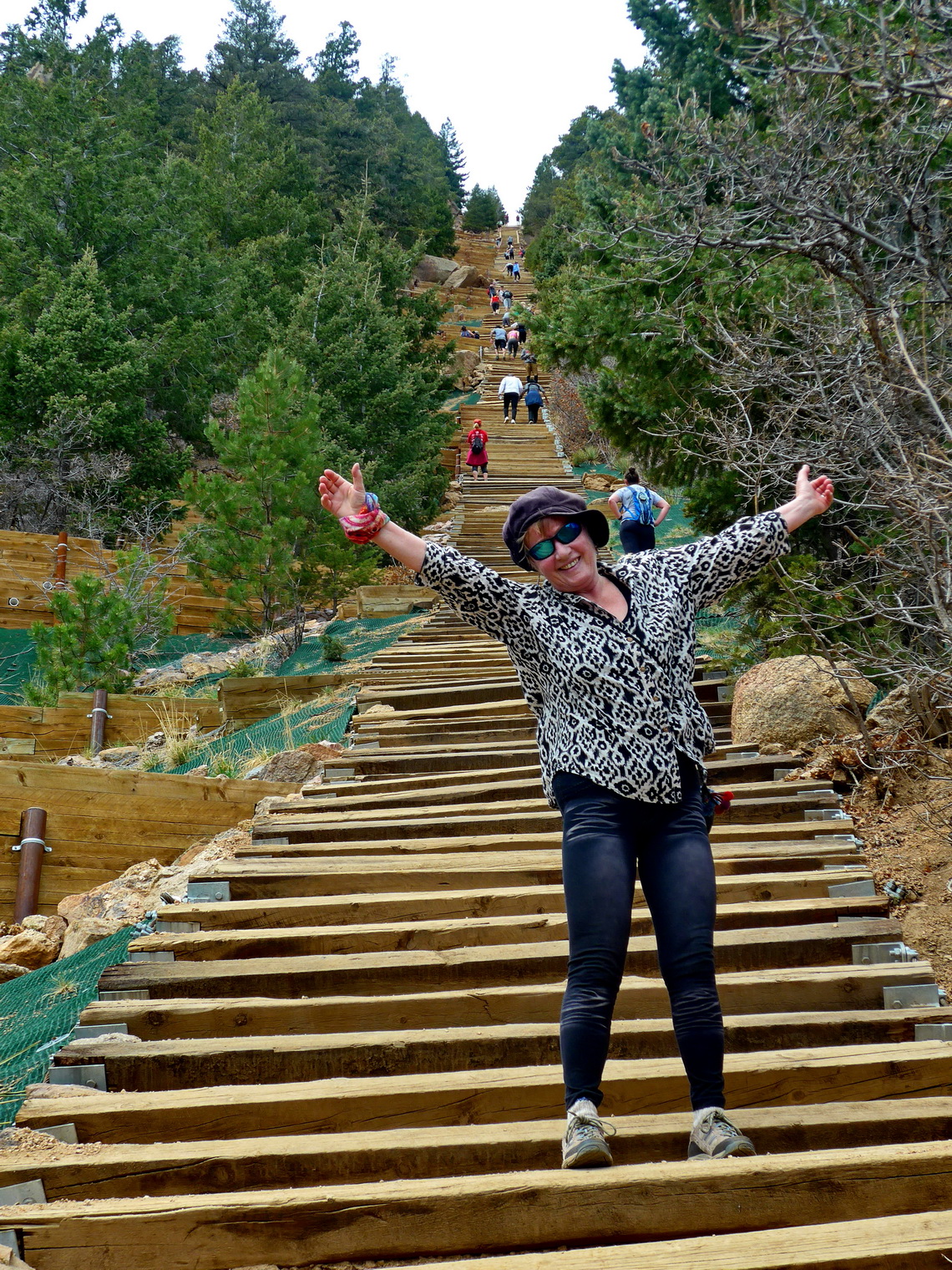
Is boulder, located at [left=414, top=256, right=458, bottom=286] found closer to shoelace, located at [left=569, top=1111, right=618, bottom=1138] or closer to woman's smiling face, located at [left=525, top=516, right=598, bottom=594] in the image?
woman's smiling face, located at [left=525, top=516, right=598, bottom=594]

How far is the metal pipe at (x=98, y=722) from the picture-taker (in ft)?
36.2

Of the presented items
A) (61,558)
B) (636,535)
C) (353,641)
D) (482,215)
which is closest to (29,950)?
(636,535)

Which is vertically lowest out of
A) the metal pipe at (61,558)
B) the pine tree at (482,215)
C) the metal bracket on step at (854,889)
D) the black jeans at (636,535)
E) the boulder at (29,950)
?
the boulder at (29,950)

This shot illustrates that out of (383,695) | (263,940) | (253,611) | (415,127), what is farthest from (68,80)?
(415,127)

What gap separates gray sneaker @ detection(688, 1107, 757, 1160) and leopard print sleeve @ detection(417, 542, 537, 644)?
1.19 meters

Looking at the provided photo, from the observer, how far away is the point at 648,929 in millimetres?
3891

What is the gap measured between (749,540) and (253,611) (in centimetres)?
1513

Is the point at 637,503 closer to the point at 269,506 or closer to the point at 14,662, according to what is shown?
the point at 269,506

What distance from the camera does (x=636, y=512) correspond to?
8852 millimetres

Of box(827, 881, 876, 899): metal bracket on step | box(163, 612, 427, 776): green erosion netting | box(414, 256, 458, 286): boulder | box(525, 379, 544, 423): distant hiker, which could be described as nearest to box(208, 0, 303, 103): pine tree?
box(414, 256, 458, 286): boulder

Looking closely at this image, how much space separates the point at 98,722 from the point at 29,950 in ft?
17.7

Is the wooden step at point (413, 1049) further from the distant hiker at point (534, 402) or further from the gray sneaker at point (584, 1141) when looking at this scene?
the distant hiker at point (534, 402)

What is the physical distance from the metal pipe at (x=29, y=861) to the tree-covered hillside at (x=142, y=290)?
45.6 feet

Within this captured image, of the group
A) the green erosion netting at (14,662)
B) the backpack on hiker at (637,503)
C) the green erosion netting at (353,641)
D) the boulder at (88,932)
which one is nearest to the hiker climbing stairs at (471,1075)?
the boulder at (88,932)
